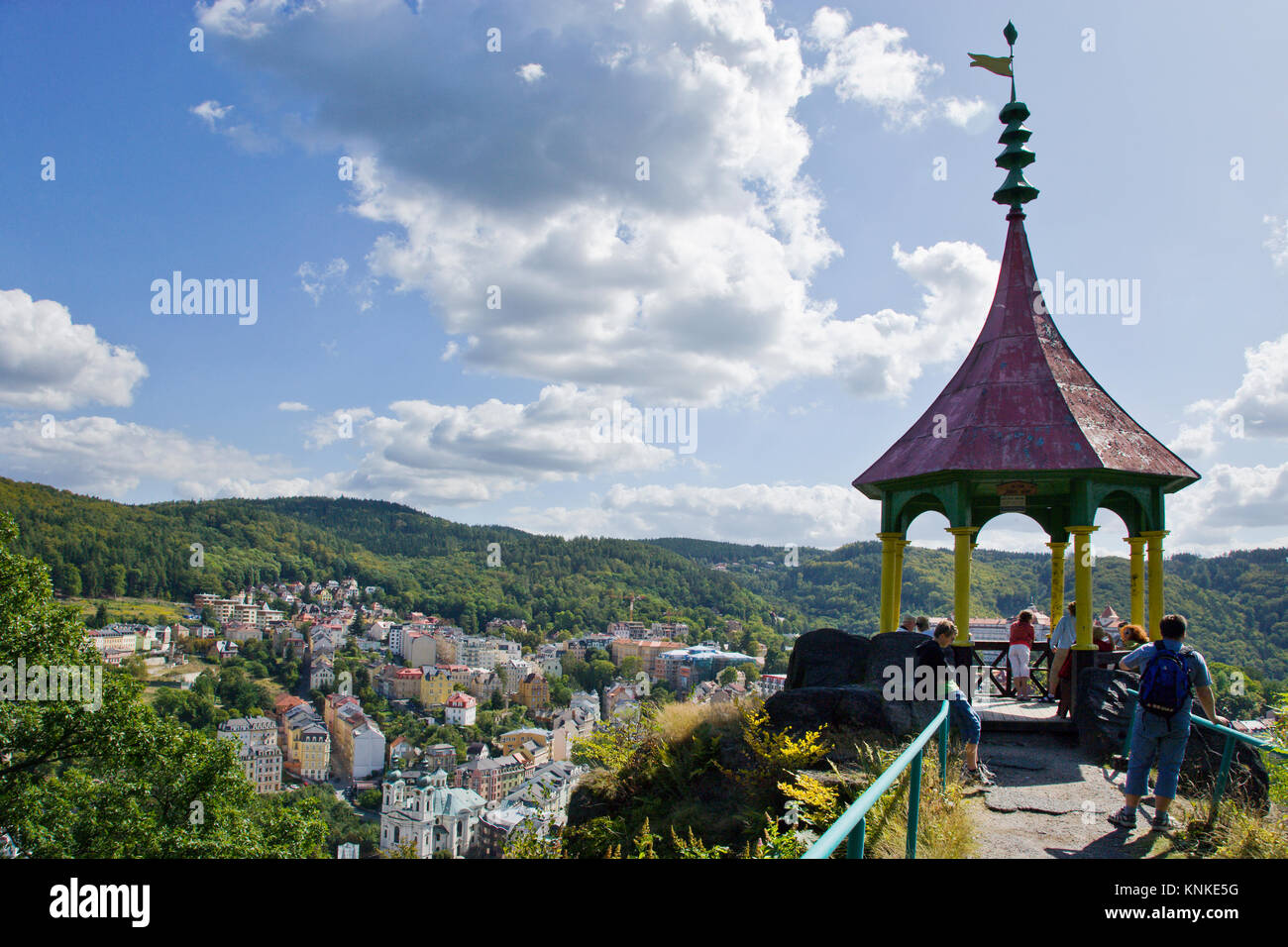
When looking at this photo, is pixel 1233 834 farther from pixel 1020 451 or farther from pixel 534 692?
pixel 534 692

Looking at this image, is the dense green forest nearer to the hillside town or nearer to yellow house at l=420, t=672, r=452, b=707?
the hillside town

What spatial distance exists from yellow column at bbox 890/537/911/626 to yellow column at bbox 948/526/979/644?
1.40 m

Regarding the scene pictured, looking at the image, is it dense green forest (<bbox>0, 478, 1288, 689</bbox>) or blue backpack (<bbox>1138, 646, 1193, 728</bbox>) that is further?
dense green forest (<bbox>0, 478, 1288, 689</bbox>)

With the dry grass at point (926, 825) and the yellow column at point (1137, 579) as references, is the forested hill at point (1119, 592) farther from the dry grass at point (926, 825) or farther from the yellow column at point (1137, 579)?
the dry grass at point (926, 825)

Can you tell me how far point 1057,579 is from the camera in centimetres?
1338

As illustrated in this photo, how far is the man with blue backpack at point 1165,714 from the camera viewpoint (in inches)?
223

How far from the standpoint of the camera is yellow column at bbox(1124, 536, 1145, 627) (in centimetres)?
1065

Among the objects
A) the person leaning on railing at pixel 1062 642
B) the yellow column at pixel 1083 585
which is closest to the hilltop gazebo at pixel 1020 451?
the yellow column at pixel 1083 585

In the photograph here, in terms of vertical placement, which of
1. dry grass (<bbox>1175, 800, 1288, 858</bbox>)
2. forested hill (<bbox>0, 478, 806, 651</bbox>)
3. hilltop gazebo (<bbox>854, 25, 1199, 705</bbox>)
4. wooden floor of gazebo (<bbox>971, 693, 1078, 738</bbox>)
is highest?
hilltop gazebo (<bbox>854, 25, 1199, 705</bbox>)

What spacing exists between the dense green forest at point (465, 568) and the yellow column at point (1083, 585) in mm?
55019

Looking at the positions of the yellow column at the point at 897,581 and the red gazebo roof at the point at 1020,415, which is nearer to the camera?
the red gazebo roof at the point at 1020,415

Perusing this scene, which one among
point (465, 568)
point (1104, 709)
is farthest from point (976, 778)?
point (465, 568)

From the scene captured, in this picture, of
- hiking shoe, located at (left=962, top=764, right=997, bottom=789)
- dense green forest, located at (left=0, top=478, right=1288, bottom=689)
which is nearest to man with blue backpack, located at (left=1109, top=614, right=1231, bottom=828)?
hiking shoe, located at (left=962, top=764, right=997, bottom=789)
